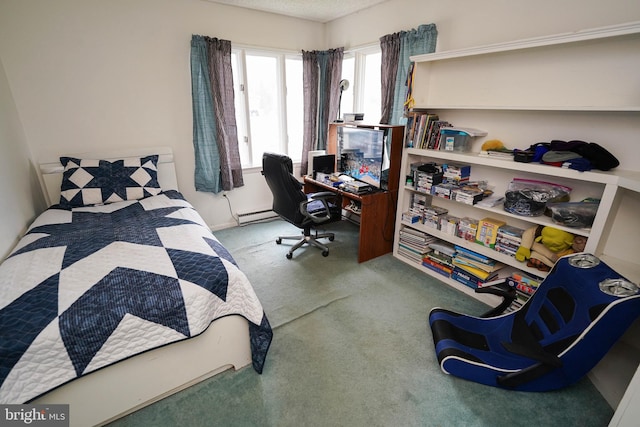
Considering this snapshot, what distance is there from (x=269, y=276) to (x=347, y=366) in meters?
1.14

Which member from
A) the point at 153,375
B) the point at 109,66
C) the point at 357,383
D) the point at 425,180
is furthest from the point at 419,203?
the point at 109,66

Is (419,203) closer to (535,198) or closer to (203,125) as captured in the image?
(535,198)

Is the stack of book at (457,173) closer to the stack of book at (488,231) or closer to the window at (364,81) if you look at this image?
the stack of book at (488,231)

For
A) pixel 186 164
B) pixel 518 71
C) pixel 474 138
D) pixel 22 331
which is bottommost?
pixel 22 331

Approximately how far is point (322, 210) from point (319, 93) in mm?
1761

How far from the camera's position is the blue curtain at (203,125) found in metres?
3.00

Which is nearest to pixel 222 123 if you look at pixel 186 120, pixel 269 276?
pixel 186 120

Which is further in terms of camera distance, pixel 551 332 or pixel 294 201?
pixel 294 201

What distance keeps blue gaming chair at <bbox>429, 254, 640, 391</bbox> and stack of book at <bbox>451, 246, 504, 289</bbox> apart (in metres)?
0.50

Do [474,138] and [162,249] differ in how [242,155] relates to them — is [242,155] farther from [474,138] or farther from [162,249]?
[474,138]

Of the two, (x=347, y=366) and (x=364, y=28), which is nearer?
(x=347, y=366)

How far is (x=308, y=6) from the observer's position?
3.15 metres

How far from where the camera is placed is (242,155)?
145 inches

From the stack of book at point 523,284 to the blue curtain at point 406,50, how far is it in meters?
Answer: 1.58
